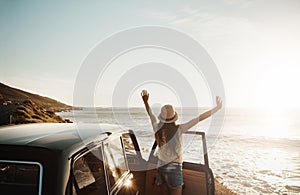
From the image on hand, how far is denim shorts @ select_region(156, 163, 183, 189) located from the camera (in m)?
3.87

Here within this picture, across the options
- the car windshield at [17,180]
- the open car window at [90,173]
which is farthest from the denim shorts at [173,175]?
the car windshield at [17,180]

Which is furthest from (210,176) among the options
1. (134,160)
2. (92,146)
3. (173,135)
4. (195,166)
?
(92,146)

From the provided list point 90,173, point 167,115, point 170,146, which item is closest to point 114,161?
point 90,173

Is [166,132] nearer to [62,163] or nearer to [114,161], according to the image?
[114,161]

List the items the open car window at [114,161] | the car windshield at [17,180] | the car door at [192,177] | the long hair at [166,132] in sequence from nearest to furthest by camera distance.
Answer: the car windshield at [17,180] → the open car window at [114,161] → the car door at [192,177] → the long hair at [166,132]

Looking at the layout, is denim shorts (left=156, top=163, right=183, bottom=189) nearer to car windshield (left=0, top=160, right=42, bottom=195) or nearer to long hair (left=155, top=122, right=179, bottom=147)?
long hair (left=155, top=122, right=179, bottom=147)

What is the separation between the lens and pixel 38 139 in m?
2.20

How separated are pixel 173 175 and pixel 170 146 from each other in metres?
0.40

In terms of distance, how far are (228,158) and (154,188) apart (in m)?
14.1

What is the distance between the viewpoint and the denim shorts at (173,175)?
3865 mm

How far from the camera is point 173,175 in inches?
153

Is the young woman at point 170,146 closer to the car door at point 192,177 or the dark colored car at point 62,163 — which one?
the car door at point 192,177

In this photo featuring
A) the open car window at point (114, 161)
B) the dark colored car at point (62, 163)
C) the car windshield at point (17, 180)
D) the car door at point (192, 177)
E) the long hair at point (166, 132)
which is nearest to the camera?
the dark colored car at point (62, 163)

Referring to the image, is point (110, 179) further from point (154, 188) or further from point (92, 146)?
point (154, 188)
